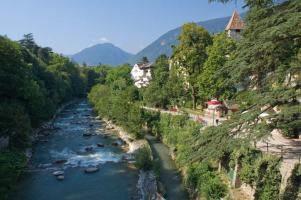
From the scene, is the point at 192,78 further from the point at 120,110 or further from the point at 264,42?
the point at 264,42

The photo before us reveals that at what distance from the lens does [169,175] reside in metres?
27.8

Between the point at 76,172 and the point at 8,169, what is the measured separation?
7777 millimetres

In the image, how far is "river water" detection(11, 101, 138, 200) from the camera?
24.8 m

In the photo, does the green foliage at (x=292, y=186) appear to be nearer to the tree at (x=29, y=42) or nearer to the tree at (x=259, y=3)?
the tree at (x=259, y=3)

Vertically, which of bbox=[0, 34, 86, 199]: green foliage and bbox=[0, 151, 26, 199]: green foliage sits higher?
bbox=[0, 34, 86, 199]: green foliage

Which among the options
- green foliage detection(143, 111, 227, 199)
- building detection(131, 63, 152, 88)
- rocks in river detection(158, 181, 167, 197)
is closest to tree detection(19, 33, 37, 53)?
building detection(131, 63, 152, 88)

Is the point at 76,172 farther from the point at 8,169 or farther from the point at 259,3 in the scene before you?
the point at 259,3

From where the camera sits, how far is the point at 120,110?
4628 centimetres

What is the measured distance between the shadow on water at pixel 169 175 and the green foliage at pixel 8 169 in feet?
34.6

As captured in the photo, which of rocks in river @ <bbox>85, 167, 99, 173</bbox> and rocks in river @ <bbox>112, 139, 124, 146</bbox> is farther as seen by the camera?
rocks in river @ <bbox>112, 139, 124, 146</bbox>

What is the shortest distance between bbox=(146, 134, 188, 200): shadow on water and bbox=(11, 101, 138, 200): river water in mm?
2516

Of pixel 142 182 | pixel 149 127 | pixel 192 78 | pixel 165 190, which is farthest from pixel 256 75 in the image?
pixel 149 127

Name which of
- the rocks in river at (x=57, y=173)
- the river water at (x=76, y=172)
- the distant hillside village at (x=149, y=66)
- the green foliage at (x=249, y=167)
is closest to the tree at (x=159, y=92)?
the river water at (x=76, y=172)

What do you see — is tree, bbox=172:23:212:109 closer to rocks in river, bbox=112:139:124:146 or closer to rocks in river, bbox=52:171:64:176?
rocks in river, bbox=112:139:124:146
